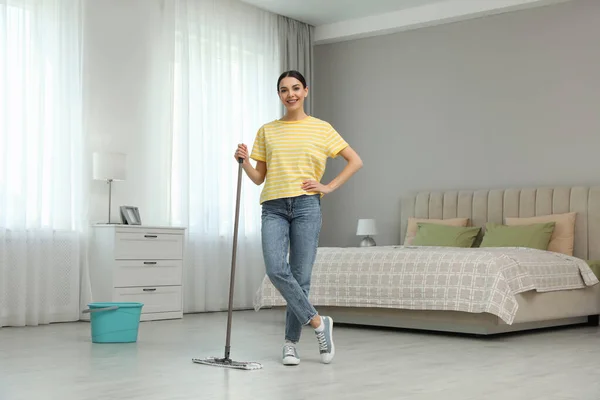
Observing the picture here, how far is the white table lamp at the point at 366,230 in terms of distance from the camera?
8.05 m

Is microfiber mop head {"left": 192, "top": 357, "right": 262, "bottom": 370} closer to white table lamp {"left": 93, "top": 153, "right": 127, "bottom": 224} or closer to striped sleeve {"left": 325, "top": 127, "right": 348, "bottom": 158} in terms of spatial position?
striped sleeve {"left": 325, "top": 127, "right": 348, "bottom": 158}

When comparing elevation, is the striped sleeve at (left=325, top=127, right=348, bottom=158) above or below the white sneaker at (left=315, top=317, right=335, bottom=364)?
above

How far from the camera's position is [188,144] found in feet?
24.4

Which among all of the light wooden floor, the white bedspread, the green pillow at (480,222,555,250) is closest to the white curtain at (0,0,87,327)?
the light wooden floor

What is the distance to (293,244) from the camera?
3947 millimetres

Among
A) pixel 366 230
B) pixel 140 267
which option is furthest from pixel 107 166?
pixel 366 230

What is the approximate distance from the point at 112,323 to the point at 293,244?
1.54 metres

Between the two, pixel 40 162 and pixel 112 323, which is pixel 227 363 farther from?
pixel 40 162

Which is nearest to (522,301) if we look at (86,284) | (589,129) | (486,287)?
(486,287)

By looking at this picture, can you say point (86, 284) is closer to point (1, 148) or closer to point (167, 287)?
point (167, 287)

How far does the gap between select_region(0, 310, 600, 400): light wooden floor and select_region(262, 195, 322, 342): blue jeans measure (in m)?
0.34

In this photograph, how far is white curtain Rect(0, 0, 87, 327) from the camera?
602 cm

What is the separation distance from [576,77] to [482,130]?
1002 mm

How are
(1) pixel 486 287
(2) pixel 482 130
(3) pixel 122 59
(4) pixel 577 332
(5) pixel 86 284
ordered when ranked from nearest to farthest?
(1) pixel 486 287 → (4) pixel 577 332 → (5) pixel 86 284 → (3) pixel 122 59 → (2) pixel 482 130
